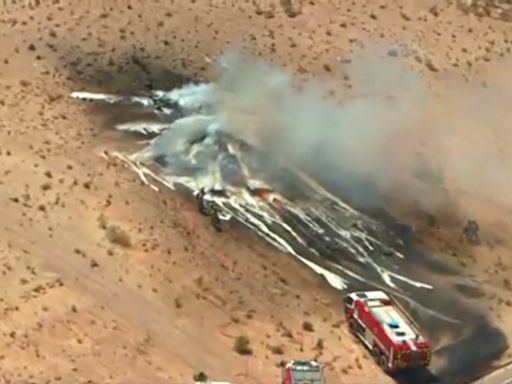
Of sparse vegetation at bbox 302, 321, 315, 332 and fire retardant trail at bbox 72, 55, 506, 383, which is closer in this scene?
sparse vegetation at bbox 302, 321, 315, 332

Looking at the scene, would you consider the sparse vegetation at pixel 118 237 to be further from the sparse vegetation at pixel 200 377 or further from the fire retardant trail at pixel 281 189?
the sparse vegetation at pixel 200 377

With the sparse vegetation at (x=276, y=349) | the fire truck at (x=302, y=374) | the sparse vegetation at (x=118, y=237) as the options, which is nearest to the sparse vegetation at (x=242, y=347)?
the sparse vegetation at (x=276, y=349)

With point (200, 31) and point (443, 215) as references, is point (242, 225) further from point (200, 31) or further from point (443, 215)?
point (200, 31)

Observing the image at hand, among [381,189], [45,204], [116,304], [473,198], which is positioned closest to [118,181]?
[45,204]

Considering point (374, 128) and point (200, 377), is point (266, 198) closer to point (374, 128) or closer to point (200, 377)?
point (374, 128)

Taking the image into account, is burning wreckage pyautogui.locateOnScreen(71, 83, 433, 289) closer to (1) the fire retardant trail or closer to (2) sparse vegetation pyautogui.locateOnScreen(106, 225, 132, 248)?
(1) the fire retardant trail

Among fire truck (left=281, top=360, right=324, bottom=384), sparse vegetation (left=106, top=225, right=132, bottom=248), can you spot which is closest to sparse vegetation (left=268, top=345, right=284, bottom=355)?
fire truck (left=281, top=360, right=324, bottom=384)
